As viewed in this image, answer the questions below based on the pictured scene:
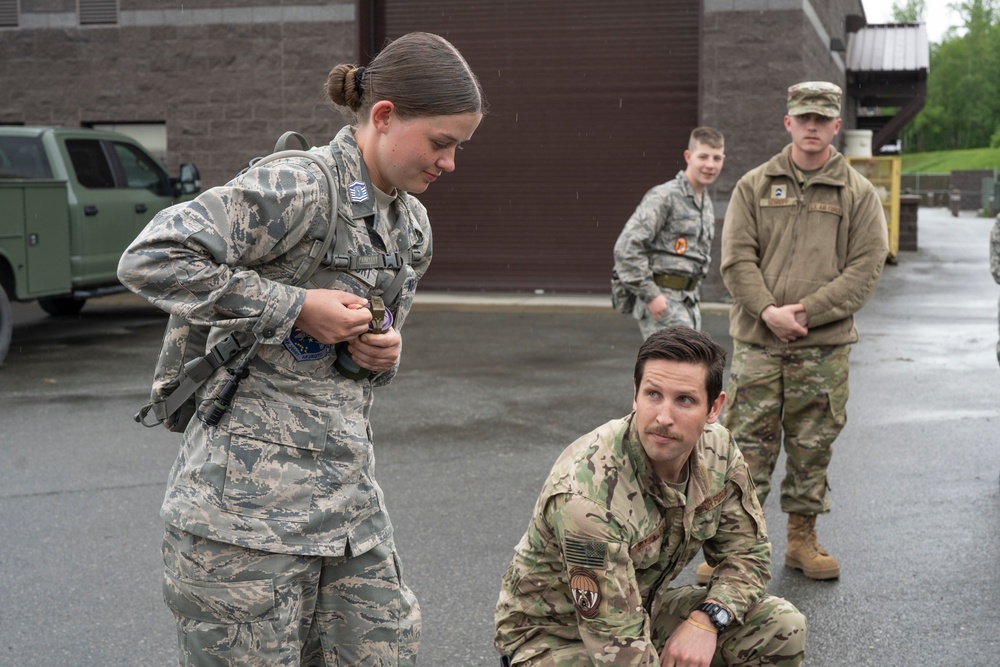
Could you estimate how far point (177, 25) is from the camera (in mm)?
17047

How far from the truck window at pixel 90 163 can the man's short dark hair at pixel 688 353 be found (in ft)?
34.2

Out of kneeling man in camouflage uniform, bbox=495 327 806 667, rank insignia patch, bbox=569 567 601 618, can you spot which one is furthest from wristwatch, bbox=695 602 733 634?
rank insignia patch, bbox=569 567 601 618

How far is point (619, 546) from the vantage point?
311 centimetres

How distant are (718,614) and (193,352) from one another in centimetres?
160

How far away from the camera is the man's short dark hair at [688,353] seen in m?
3.35

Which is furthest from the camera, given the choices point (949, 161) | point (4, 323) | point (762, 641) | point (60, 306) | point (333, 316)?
point (949, 161)

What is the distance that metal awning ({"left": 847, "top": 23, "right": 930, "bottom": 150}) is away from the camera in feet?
81.6

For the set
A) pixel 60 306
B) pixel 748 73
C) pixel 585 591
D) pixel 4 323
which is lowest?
A: pixel 60 306

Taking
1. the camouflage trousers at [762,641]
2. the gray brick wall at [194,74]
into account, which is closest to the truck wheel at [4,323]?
the gray brick wall at [194,74]

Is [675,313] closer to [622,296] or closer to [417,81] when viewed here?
[622,296]

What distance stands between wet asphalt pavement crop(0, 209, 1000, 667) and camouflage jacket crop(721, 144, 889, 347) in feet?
3.63

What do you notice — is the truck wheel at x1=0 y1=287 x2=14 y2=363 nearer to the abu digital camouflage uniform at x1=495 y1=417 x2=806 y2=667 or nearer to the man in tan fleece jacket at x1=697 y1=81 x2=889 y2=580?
the man in tan fleece jacket at x1=697 y1=81 x2=889 y2=580

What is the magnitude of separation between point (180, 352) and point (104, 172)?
1116cm

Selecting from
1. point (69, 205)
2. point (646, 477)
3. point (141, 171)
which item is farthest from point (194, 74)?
point (646, 477)
